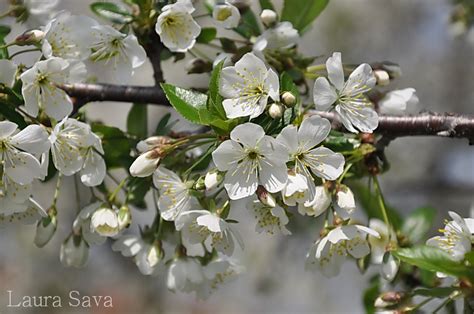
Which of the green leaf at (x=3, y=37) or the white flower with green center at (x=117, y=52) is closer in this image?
the green leaf at (x=3, y=37)

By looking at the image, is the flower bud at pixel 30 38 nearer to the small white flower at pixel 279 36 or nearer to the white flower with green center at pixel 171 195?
the white flower with green center at pixel 171 195

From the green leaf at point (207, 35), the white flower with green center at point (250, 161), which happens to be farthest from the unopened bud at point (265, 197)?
the green leaf at point (207, 35)

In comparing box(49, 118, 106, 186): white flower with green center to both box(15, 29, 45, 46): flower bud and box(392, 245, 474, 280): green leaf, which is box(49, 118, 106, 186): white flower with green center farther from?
box(392, 245, 474, 280): green leaf

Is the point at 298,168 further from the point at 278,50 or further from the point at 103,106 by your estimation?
the point at 103,106

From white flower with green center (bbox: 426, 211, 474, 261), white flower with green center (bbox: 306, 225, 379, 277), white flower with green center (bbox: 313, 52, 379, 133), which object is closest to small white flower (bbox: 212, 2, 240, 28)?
white flower with green center (bbox: 313, 52, 379, 133)

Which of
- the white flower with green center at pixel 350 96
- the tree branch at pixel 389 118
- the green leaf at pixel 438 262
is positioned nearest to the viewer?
the green leaf at pixel 438 262

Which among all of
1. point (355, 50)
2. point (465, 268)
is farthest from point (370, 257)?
point (355, 50)
